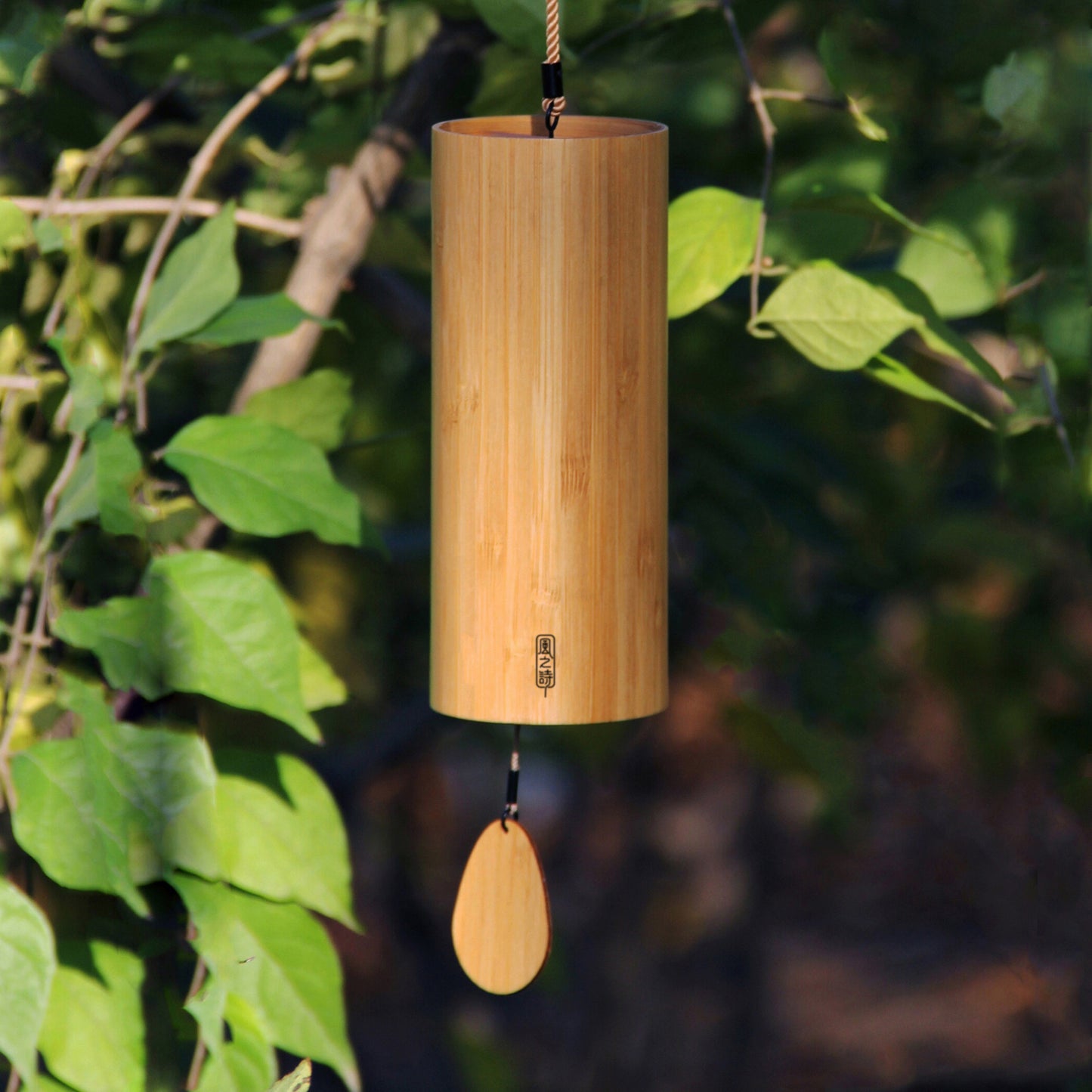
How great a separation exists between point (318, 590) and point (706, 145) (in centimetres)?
52

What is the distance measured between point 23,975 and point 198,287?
328 millimetres

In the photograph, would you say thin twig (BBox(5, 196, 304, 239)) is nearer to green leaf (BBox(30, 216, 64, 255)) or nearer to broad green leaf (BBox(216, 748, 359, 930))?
green leaf (BBox(30, 216, 64, 255))

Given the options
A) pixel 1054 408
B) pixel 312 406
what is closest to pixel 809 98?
pixel 1054 408

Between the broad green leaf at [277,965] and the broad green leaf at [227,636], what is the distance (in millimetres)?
111

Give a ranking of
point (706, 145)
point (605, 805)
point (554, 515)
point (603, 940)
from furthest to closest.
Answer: point (605, 805), point (603, 940), point (706, 145), point (554, 515)

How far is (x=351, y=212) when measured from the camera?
0.83 m

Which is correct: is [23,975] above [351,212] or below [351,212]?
below

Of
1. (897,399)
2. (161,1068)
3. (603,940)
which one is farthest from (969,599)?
(161,1068)

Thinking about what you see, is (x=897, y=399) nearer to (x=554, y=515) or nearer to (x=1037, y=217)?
(x=1037, y=217)

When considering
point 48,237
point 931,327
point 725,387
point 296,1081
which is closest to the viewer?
point 296,1081

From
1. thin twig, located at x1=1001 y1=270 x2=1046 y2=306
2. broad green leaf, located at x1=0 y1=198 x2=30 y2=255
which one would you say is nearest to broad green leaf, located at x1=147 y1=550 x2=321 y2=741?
broad green leaf, located at x1=0 y1=198 x2=30 y2=255

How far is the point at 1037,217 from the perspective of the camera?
968 millimetres

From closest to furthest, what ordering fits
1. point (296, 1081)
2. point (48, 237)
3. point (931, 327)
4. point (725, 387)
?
point (296, 1081)
point (931, 327)
point (48, 237)
point (725, 387)

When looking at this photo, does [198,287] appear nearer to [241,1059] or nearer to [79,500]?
[79,500]
